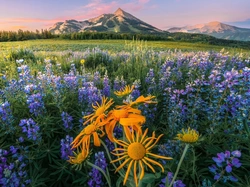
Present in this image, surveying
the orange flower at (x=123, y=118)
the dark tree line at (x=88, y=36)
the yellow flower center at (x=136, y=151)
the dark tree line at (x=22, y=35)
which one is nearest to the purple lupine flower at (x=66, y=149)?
the orange flower at (x=123, y=118)

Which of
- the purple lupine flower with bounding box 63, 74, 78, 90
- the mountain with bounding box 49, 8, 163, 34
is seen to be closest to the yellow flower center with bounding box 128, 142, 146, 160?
the purple lupine flower with bounding box 63, 74, 78, 90

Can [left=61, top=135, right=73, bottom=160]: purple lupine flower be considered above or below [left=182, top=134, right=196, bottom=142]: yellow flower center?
below

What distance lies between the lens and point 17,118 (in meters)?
2.69

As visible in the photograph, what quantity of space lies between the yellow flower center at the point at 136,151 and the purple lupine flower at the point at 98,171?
36.9 inches

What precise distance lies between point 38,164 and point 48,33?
42.4 metres

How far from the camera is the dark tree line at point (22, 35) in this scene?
126ft

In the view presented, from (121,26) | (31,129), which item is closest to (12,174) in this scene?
(31,129)

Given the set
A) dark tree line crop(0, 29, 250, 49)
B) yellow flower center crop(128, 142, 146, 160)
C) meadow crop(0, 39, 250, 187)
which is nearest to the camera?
yellow flower center crop(128, 142, 146, 160)

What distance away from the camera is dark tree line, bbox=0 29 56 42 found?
126ft

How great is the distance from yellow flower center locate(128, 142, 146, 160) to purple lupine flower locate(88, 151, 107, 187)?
36.9 inches

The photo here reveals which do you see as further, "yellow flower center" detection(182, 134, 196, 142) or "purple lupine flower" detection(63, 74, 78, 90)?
"purple lupine flower" detection(63, 74, 78, 90)

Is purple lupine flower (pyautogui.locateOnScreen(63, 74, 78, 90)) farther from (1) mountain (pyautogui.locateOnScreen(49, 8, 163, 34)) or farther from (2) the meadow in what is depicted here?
(1) mountain (pyautogui.locateOnScreen(49, 8, 163, 34))

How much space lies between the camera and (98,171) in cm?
202

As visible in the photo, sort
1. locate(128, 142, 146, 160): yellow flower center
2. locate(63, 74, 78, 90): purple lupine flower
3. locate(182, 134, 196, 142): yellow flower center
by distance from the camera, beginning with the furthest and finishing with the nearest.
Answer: locate(63, 74, 78, 90): purple lupine flower → locate(182, 134, 196, 142): yellow flower center → locate(128, 142, 146, 160): yellow flower center
